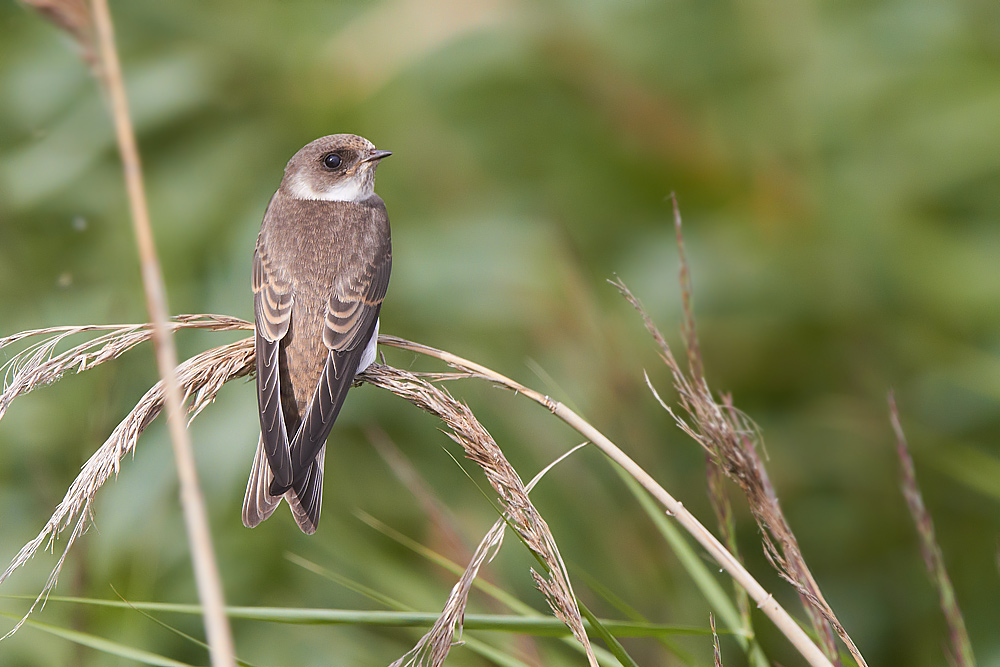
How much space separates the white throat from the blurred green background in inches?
23.7

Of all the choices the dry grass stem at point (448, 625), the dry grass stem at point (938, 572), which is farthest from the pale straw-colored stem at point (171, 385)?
the dry grass stem at point (938, 572)

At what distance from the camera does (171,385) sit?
3.92 ft

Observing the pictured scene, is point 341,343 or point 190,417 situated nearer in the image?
point 190,417

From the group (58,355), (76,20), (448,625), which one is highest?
(76,20)

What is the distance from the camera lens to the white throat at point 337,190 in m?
3.26

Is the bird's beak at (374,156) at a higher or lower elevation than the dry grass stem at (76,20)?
lower

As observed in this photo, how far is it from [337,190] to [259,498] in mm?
1398

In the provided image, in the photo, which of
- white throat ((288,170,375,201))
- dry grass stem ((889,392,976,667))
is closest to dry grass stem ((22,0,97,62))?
dry grass stem ((889,392,976,667))

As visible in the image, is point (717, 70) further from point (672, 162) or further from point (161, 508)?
point (161, 508)

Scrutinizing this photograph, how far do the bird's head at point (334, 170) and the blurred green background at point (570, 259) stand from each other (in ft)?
2.07

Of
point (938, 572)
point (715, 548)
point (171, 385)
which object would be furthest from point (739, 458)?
point (171, 385)

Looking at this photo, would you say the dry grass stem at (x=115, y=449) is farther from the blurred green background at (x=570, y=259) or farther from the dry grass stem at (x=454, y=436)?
the blurred green background at (x=570, y=259)

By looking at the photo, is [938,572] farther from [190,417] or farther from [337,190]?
[337,190]

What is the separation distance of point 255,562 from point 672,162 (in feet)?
8.10
